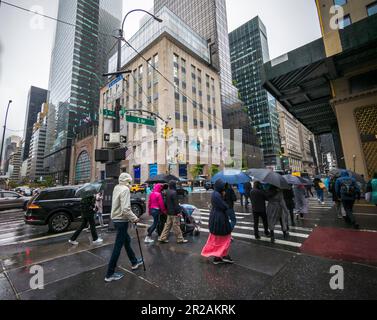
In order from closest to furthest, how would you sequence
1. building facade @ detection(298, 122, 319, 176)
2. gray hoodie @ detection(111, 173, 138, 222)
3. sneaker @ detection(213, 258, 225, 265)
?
1. gray hoodie @ detection(111, 173, 138, 222)
2. sneaker @ detection(213, 258, 225, 265)
3. building facade @ detection(298, 122, 319, 176)

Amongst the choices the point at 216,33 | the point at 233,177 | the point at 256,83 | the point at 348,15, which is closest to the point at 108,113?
the point at 233,177

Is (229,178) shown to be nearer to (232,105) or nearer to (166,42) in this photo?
(166,42)

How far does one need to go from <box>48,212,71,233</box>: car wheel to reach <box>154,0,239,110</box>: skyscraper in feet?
204

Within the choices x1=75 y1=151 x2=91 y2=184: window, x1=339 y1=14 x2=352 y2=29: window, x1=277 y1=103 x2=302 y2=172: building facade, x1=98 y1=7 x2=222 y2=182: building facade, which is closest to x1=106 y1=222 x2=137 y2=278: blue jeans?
x1=339 y1=14 x2=352 y2=29: window

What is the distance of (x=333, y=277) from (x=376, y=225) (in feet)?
17.4

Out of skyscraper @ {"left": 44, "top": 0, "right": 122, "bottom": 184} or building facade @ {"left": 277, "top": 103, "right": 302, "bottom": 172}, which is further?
building facade @ {"left": 277, "top": 103, "right": 302, "bottom": 172}

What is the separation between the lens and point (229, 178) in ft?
19.1

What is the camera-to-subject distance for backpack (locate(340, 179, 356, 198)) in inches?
250

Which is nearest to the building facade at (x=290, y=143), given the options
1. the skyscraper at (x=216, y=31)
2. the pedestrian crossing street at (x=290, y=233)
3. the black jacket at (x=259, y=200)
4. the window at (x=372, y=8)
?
the skyscraper at (x=216, y=31)

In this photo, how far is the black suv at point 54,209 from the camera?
302 inches

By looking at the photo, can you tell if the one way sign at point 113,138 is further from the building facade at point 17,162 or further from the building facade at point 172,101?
the building facade at point 17,162

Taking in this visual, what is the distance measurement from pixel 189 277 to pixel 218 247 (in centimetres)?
104

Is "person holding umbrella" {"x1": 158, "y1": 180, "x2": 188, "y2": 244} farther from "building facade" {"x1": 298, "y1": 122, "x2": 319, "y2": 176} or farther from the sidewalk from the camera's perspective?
"building facade" {"x1": 298, "y1": 122, "x2": 319, "y2": 176}

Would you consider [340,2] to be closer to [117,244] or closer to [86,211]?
[117,244]
